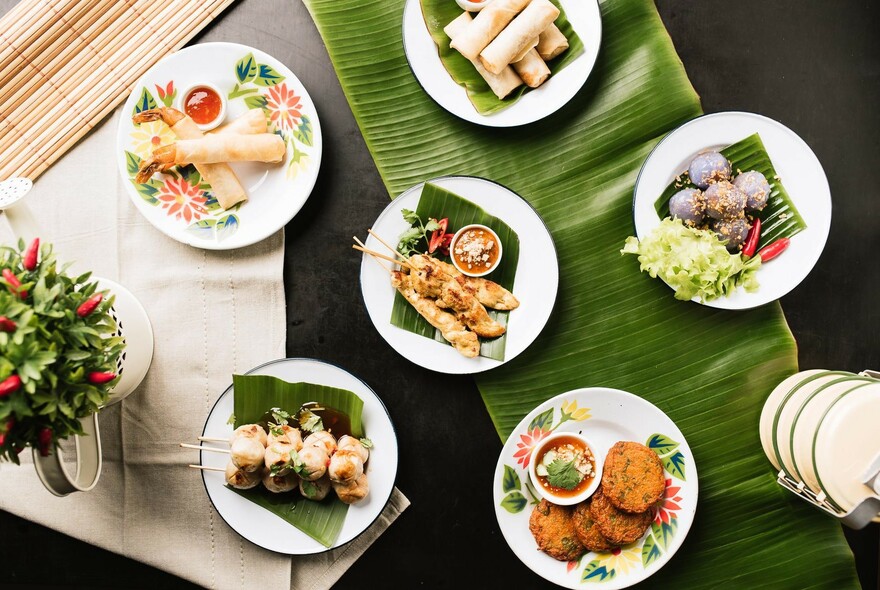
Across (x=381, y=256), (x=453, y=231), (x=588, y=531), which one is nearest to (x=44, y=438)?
(x=381, y=256)

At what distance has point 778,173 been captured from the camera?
328cm

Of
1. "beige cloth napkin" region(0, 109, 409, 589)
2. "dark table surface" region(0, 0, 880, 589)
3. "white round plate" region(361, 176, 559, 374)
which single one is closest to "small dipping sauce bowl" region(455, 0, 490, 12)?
"dark table surface" region(0, 0, 880, 589)

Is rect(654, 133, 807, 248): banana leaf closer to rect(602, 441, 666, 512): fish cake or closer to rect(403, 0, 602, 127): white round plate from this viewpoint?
rect(403, 0, 602, 127): white round plate

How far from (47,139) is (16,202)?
0.99m

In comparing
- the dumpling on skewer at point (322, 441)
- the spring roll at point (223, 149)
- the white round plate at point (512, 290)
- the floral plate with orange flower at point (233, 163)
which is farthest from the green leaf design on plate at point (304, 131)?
the dumpling on skewer at point (322, 441)

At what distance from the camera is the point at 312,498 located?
129 inches

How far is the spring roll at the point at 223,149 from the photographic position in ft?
10.8

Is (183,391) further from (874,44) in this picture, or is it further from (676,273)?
(874,44)

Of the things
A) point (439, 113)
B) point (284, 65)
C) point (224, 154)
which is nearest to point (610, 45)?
point (439, 113)

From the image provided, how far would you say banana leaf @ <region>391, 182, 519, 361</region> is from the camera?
131 inches

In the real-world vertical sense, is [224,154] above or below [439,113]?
above

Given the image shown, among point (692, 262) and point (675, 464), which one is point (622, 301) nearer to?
point (692, 262)

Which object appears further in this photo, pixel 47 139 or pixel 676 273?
pixel 47 139

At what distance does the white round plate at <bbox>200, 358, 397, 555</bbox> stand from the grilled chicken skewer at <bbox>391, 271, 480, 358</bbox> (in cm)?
49
